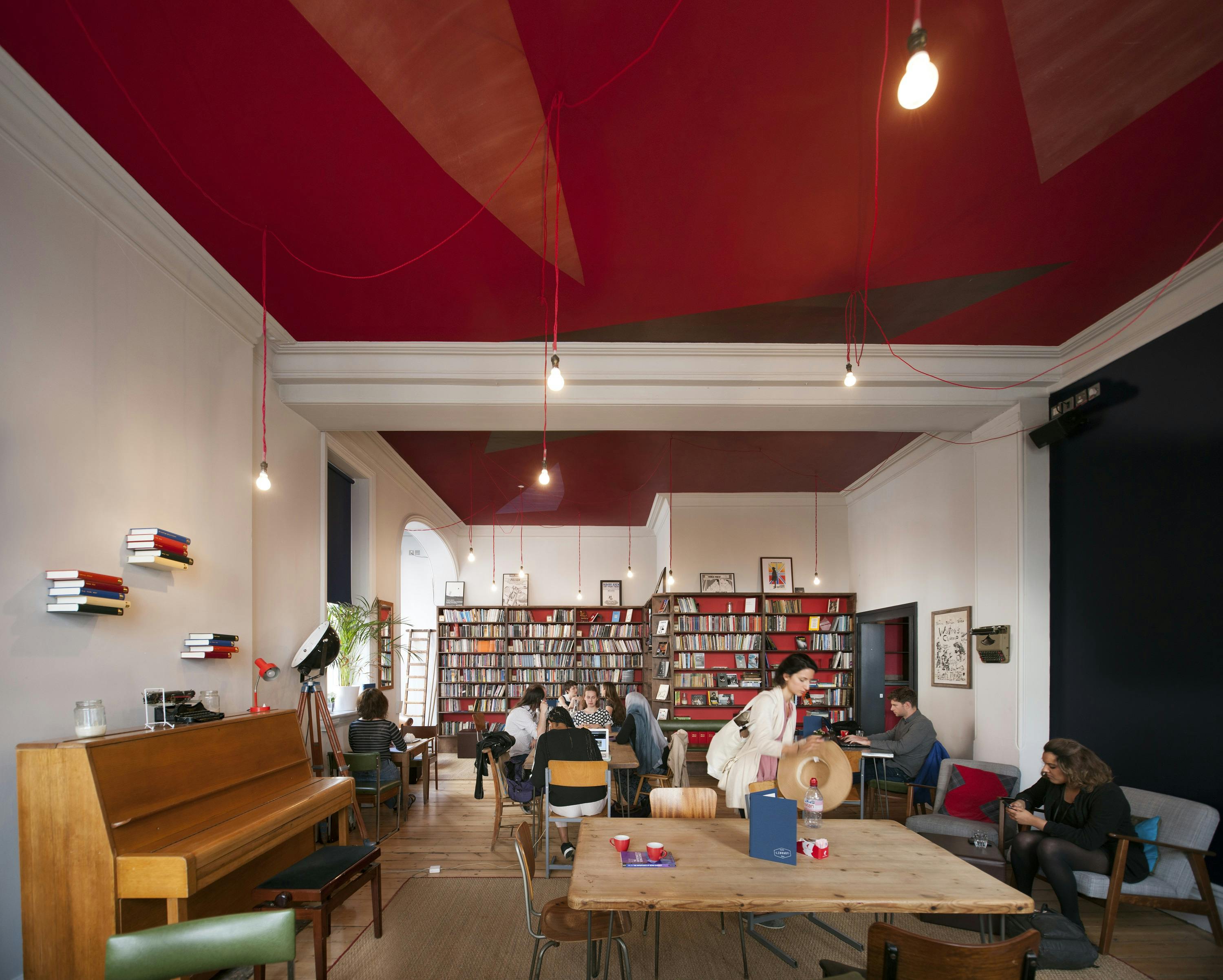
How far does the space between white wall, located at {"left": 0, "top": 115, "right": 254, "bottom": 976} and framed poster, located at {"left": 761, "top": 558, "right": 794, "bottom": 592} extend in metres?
7.41

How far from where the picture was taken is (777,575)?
10.8 meters

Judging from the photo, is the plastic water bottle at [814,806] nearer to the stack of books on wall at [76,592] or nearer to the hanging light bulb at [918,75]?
the hanging light bulb at [918,75]

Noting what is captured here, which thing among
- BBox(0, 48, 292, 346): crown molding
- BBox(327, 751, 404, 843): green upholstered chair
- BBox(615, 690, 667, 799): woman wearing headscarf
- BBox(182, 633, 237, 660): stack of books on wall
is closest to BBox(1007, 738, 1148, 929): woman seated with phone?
BBox(615, 690, 667, 799): woman wearing headscarf

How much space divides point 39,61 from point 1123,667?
20.9 ft

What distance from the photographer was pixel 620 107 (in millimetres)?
3146

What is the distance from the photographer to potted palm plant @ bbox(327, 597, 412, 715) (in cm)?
776

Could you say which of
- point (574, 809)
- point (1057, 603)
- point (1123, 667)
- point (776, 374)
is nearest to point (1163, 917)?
point (1123, 667)

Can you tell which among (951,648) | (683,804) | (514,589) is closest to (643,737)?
(683,804)

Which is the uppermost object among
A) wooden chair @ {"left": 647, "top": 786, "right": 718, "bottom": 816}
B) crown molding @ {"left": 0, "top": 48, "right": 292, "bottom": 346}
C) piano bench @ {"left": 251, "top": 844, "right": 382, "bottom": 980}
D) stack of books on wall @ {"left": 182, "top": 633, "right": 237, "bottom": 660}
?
crown molding @ {"left": 0, "top": 48, "right": 292, "bottom": 346}

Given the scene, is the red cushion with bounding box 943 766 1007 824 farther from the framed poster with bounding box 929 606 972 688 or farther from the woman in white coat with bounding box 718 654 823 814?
the woman in white coat with bounding box 718 654 823 814

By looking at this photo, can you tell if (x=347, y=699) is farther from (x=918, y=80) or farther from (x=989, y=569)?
(x=918, y=80)

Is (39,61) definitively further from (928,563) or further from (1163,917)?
(928,563)

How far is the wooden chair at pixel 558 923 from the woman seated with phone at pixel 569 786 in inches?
65.3

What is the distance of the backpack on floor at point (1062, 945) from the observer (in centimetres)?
364
